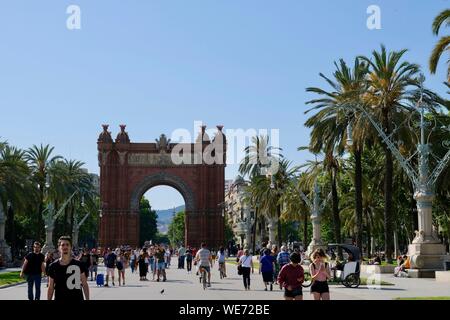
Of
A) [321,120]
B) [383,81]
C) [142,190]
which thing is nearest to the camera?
[383,81]

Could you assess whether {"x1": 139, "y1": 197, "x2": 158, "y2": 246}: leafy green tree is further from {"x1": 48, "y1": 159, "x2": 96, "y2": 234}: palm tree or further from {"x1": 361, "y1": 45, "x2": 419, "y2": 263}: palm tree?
{"x1": 361, "y1": 45, "x2": 419, "y2": 263}: palm tree

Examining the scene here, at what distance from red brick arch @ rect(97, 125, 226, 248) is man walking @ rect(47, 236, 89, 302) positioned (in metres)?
76.8

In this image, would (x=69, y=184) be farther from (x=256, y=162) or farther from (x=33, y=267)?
(x=33, y=267)

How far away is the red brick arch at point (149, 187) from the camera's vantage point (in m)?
87.6

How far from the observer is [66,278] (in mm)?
10062

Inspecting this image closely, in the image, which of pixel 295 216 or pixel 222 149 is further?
pixel 222 149

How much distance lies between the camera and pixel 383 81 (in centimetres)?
3734

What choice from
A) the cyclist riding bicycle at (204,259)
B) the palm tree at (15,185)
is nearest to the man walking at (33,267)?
the cyclist riding bicycle at (204,259)

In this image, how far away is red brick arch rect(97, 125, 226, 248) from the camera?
87.6m

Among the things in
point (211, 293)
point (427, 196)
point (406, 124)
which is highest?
point (406, 124)
